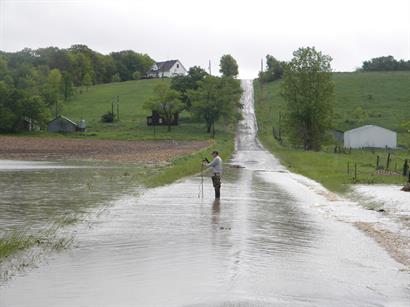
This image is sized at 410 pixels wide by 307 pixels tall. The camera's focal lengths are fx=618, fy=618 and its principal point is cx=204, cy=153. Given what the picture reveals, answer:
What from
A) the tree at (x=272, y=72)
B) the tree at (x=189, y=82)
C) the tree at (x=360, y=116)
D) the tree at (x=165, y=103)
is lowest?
the tree at (x=360, y=116)

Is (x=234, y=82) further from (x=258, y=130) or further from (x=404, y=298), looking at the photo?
(x=404, y=298)

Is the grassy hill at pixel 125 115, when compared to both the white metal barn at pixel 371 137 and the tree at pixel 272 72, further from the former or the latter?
the tree at pixel 272 72

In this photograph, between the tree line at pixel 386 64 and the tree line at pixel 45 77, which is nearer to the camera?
the tree line at pixel 45 77

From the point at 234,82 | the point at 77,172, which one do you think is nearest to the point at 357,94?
the point at 234,82

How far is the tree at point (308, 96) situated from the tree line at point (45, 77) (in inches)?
1905

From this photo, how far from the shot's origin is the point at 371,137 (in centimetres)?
9019

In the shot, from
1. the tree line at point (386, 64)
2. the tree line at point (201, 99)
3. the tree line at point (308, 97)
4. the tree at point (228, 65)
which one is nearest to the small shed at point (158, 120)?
the tree line at point (201, 99)

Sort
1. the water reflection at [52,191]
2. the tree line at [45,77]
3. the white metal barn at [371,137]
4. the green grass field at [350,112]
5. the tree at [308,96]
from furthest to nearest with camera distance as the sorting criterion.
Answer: the tree line at [45,77]
the white metal barn at [371,137]
the tree at [308,96]
the green grass field at [350,112]
the water reflection at [52,191]

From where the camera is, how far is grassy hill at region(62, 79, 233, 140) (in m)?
104

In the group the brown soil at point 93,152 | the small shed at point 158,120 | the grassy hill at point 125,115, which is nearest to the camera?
the brown soil at point 93,152

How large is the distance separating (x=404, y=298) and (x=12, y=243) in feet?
27.7

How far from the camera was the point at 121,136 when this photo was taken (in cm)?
10081

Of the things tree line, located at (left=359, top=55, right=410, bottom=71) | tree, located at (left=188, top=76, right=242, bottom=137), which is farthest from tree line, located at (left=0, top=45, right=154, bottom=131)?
tree line, located at (left=359, top=55, right=410, bottom=71)

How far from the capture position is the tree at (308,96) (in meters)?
77.2
